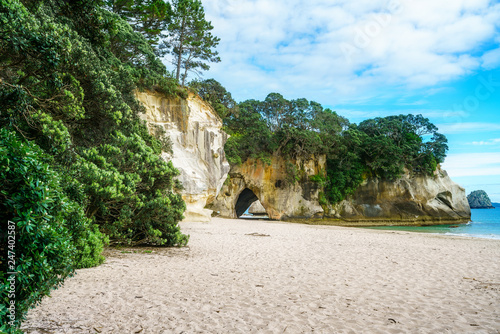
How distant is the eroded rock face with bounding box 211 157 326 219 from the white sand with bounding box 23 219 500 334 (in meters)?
25.0

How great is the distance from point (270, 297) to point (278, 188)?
29418mm

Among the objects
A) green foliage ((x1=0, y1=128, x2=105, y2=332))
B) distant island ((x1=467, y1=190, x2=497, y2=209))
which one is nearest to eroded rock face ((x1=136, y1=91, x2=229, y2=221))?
green foliage ((x1=0, y1=128, x2=105, y2=332))

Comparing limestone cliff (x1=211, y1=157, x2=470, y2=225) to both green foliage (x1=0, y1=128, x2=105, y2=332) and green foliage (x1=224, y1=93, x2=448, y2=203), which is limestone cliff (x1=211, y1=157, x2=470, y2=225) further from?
green foliage (x1=0, y1=128, x2=105, y2=332)

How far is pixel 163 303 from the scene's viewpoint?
14.2 ft

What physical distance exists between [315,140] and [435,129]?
15.8 m

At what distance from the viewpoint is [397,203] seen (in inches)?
1374

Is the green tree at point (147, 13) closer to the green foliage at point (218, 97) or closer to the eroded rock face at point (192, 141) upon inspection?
the eroded rock face at point (192, 141)

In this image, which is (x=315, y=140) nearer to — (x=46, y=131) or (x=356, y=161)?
(x=356, y=161)

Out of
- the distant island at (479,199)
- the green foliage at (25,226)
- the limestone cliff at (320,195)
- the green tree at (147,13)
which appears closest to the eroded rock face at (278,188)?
the limestone cliff at (320,195)

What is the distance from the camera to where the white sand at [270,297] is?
3.64m

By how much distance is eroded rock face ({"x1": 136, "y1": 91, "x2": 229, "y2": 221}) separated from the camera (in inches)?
784

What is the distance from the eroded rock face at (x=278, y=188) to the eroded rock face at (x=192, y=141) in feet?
28.0

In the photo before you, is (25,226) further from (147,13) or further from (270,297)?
(147,13)

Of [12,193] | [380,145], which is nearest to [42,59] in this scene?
[12,193]
